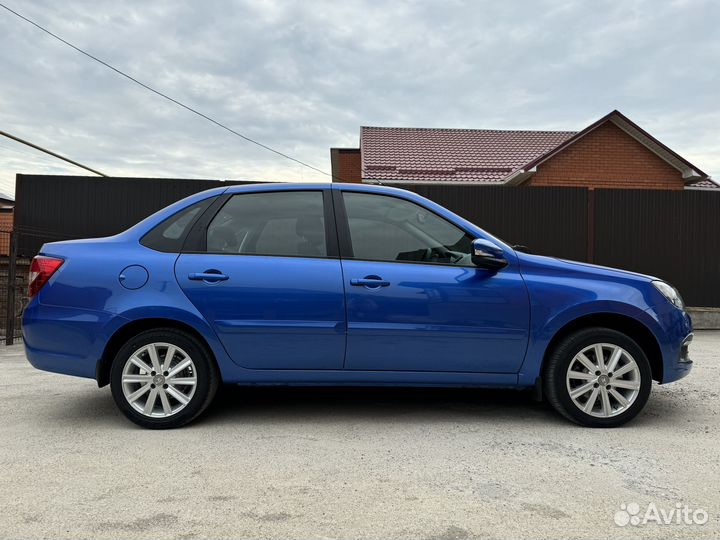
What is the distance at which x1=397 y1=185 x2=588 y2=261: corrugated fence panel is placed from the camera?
30.7ft

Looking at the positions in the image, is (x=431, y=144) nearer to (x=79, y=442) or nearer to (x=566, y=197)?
(x=566, y=197)

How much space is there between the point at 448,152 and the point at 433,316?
15759 mm

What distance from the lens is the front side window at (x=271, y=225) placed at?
146 inches

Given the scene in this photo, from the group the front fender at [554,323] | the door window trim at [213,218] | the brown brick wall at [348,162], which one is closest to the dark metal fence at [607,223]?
the door window trim at [213,218]

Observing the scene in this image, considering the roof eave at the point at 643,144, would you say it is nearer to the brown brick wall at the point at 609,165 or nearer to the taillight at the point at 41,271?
the brown brick wall at the point at 609,165

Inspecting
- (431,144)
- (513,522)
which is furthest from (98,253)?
(431,144)

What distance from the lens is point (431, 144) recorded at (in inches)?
763

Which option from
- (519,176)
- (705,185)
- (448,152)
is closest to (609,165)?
(519,176)

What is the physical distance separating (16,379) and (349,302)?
381 cm

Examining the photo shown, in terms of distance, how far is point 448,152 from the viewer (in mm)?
18453

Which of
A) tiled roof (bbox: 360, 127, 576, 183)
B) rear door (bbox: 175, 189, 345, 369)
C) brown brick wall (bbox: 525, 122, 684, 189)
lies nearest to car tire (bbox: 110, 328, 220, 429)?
rear door (bbox: 175, 189, 345, 369)

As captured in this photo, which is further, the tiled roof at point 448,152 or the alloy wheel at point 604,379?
the tiled roof at point 448,152

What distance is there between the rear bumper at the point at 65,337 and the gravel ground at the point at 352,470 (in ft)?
1.55

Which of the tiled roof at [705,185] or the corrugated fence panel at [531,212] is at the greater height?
the tiled roof at [705,185]
